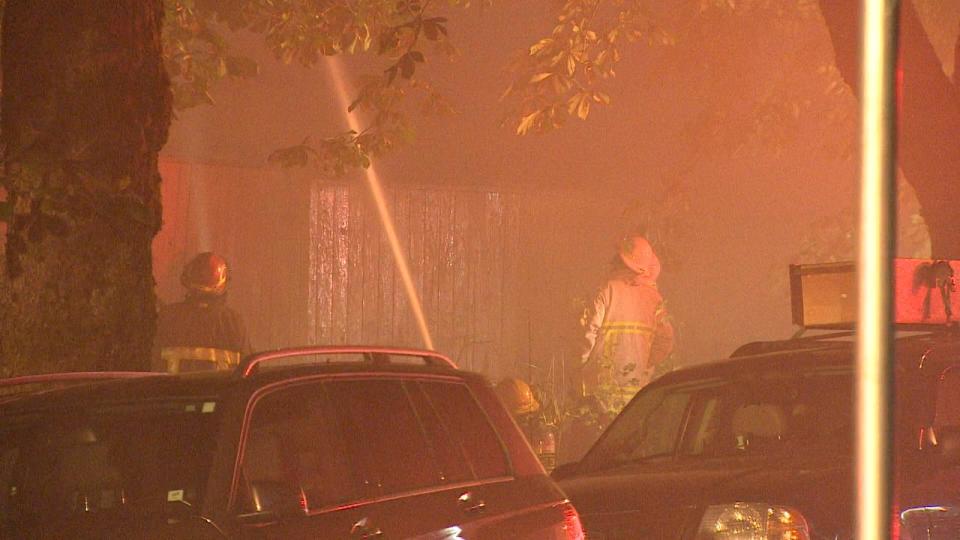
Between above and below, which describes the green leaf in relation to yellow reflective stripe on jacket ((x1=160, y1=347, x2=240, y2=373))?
above

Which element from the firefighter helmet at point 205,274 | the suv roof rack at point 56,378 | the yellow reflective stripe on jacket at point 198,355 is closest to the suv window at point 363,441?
the suv roof rack at point 56,378

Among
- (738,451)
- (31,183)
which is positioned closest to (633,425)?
(738,451)

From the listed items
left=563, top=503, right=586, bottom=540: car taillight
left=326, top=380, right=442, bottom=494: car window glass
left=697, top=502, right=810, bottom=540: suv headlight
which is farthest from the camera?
left=697, top=502, right=810, bottom=540: suv headlight

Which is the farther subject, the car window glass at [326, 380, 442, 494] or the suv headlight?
the suv headlight

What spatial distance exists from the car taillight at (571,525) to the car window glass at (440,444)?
1.47ft

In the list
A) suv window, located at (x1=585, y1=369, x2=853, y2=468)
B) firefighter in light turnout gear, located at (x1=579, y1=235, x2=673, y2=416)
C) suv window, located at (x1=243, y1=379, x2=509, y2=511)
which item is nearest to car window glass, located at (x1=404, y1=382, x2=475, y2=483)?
suv window, located at (x1=243, y1=379, x2=509, y2=511)

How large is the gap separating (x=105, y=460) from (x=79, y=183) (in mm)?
2234

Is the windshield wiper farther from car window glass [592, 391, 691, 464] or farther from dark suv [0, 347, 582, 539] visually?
dark suv [0, 347, 582, 539]

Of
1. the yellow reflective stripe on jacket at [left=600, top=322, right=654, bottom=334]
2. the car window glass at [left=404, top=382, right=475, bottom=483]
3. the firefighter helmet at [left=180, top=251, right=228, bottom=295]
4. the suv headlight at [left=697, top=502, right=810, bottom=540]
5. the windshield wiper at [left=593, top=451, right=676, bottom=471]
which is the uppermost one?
the firefighter helmet at [left=180, top=251, right=228, bottom=295]

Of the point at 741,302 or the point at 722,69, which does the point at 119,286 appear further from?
the point at 741,302

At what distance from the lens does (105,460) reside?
495 centimetres

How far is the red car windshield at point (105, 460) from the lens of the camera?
465cm

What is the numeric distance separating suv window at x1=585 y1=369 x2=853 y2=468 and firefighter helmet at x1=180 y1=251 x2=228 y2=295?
4091 mm

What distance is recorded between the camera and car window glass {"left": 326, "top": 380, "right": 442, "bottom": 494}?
518cm
